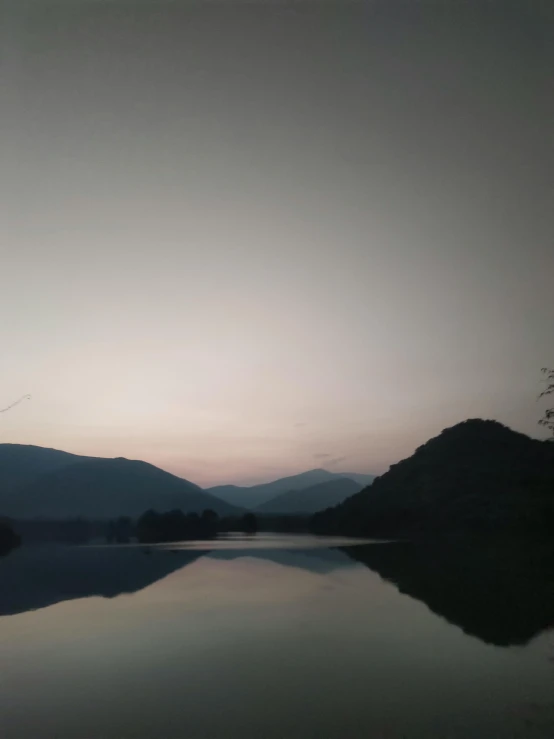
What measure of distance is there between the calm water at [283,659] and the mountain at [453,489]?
25.9 meters

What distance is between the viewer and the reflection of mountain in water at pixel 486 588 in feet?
37.3

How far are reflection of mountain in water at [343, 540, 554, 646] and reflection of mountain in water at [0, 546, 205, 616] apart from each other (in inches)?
364

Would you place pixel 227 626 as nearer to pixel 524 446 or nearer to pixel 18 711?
pixel 18 711

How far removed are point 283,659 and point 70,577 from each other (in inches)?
658

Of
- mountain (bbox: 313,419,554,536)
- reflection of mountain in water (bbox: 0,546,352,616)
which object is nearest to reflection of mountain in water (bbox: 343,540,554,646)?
reflection of mountain in water (bbox: 0,546,352,616)

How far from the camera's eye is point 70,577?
23.1 meters

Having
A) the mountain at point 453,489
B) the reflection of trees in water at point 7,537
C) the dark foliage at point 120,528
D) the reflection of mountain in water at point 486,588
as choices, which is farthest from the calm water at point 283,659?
the dark foliage at point 120,528

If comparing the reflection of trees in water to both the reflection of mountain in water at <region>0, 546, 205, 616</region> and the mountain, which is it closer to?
the reflection of mountain in water at <region>0, 546, 205, 616</region>

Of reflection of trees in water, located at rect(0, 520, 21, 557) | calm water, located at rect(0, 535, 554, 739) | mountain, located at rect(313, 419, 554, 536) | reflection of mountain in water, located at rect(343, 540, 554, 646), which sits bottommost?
calm water, located at rect(0, 535, 554, 739)

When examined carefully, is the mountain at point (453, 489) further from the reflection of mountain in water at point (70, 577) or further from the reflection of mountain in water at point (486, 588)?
the reflection of mountain in water at point (70, 577)

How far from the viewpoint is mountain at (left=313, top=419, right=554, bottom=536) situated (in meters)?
49.6

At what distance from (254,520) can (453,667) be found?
63859 millimetres

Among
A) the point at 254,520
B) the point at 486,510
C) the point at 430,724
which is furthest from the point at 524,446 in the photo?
the point at 430,724

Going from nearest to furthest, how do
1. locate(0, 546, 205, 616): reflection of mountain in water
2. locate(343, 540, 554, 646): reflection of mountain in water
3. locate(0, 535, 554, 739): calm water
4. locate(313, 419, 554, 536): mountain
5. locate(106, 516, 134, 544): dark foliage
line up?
locate(0, 535, 554, 739): calm water
locate(343, 540, 554, 646): reflection of mountain in water
locate(0, 546, 205, 616): reflection of mountain in water
locate(313, 419, 554, 536): mountain
locate(106, 516, 134, 544): dark foliage
